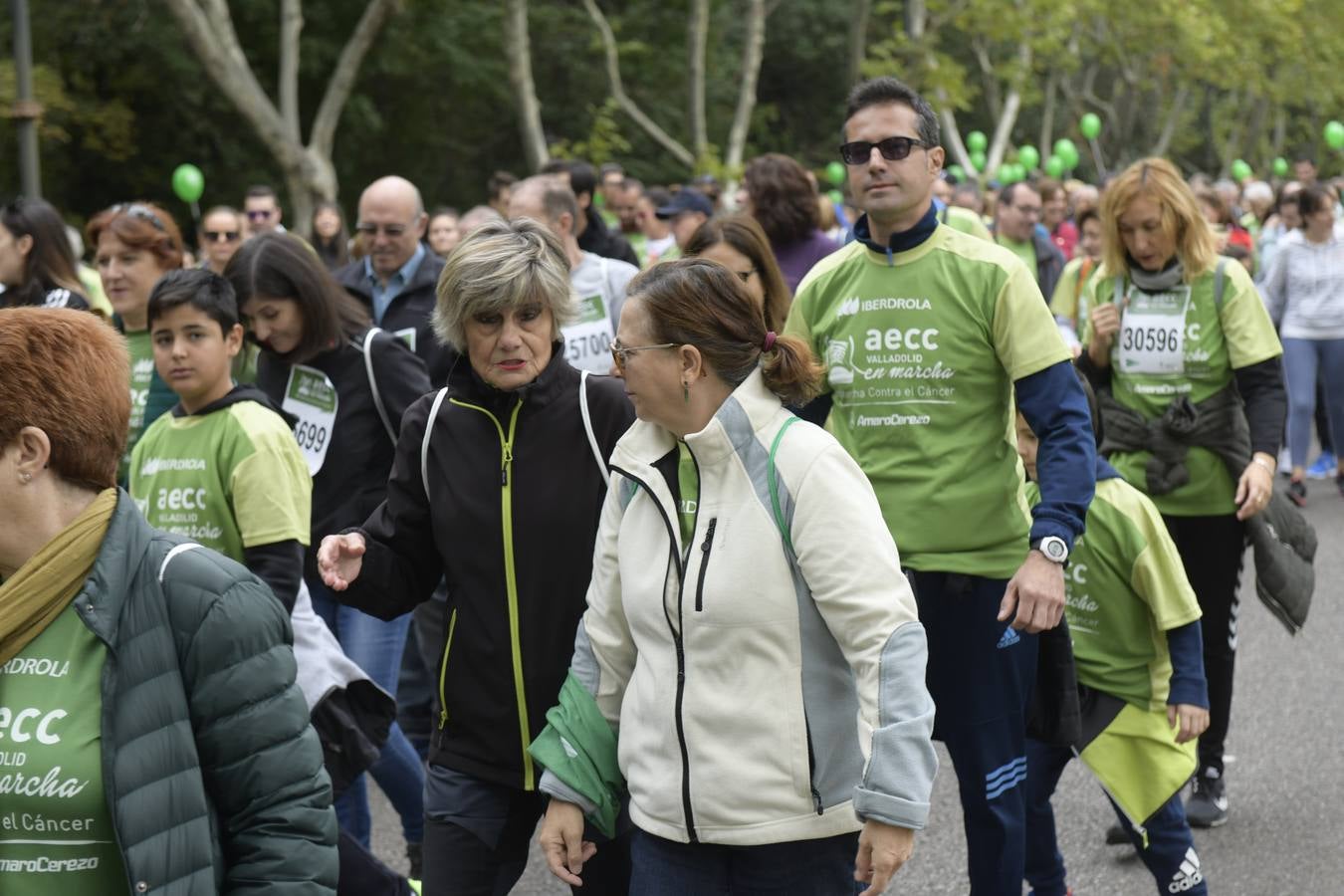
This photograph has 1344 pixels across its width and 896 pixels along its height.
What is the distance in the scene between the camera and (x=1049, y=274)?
11883 millimetres

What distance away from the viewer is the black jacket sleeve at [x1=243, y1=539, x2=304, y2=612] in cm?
457

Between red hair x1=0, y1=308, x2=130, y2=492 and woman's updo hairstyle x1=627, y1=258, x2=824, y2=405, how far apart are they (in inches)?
38.3

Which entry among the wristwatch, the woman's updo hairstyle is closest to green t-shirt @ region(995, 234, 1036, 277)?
the wristwatch

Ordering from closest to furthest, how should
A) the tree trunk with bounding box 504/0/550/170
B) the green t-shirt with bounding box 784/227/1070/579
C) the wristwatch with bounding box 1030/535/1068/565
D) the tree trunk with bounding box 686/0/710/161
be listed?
the wristwatch with bounding box 1030/535/1068/565
the green t-shirt with bounding box 784/227/1070/579
the tree trunk with bounding box 504/0/550/170
the tree trunk with bounding box 686/0/710/161

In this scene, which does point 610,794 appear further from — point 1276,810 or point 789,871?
point 1276,810

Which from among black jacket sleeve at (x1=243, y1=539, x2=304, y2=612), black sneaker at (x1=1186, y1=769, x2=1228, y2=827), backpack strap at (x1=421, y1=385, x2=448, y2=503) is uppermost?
backpack strap at (x1=421, y1=385, x2=448, y2=503)

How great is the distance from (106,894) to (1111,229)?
4.24 metres

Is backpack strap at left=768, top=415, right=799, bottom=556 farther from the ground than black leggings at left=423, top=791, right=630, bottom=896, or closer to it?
farther from the ground

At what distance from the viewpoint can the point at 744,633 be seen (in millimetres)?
3090

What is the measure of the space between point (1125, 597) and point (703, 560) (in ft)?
6.76

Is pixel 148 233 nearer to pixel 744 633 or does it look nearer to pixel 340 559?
pixel 340 559

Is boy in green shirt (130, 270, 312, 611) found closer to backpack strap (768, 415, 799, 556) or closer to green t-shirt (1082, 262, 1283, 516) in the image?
backpack strap (768, 415, 799, 556)

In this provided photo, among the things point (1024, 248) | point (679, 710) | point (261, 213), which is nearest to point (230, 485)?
point (679, 710)

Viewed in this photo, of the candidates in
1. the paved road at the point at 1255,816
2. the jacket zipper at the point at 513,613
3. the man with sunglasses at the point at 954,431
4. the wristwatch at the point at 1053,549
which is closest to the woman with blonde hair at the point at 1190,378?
the paved road at the point at 1255,816
